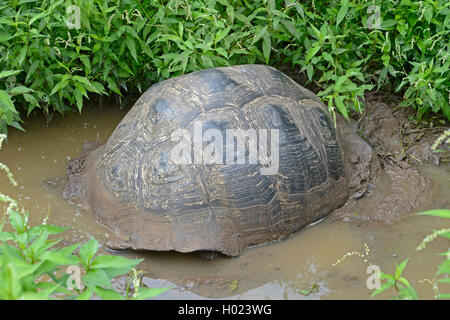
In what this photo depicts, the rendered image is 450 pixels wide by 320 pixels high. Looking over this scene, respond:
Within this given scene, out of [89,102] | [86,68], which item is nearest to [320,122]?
[86,68]

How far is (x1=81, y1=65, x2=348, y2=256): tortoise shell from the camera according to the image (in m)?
3.73

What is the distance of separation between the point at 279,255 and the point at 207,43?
6.29ft

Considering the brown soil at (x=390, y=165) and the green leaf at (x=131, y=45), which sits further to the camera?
the green leaf at (x=131, y=45)

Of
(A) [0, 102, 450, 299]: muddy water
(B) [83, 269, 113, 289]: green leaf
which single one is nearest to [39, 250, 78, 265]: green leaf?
(B) [83, 269, 113, 289]: green leaf

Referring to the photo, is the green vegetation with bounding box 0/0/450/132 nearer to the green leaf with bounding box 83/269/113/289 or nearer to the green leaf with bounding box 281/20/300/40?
the green leaf with bounding box 281/20/300/40

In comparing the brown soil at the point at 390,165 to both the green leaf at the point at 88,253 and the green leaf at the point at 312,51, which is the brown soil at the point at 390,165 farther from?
the green leaf at the point at 88,253

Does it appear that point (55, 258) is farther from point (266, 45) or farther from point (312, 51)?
point (312, 51)

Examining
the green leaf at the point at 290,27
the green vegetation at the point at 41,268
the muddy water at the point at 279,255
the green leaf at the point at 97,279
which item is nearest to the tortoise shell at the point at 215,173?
the muddy water at the point at 279,255

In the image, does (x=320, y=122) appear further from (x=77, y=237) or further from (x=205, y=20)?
(x=77, y=237)

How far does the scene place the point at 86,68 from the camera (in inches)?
181

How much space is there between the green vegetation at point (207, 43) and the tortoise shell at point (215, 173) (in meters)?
0.46

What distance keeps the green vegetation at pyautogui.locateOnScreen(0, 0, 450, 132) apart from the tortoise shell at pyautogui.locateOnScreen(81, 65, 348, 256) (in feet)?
1.50

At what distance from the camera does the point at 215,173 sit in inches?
149

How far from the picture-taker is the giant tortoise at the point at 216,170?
3729 mm
